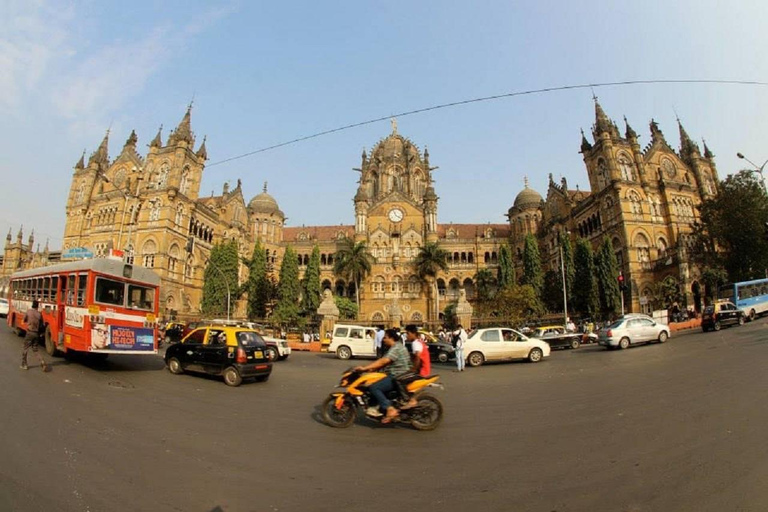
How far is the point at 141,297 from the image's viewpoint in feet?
38.3

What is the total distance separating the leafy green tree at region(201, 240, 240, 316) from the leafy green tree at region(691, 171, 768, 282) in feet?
143

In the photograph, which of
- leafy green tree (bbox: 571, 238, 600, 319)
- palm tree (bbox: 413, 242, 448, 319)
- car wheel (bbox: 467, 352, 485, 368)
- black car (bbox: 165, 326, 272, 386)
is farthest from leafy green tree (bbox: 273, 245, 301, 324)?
leafy green tree (bbox: 571, 238, 600, 319)

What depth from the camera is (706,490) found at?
377 cm

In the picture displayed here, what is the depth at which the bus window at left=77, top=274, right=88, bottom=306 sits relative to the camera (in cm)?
1071

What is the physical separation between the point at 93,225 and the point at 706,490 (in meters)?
56.3

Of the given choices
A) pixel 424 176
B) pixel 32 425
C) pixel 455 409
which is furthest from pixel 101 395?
pixel 424 176

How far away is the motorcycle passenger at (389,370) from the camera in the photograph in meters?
6.26

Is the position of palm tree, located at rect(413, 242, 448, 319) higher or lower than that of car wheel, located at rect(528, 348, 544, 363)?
higher

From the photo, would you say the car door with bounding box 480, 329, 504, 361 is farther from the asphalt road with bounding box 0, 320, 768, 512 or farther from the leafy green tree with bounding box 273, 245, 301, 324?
the leafy green tree with bounding box 273, 245, 301, 324

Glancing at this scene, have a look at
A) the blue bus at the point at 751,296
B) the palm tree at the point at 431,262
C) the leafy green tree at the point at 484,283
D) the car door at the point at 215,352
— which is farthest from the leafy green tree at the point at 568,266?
the car door at the point at 215,352

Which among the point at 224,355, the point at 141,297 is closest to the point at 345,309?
the point at 141,297

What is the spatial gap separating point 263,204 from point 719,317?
172 feet

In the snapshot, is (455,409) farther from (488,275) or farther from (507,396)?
(488,275)

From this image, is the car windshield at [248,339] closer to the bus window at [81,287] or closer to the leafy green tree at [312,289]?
the bus window at [81,287]
